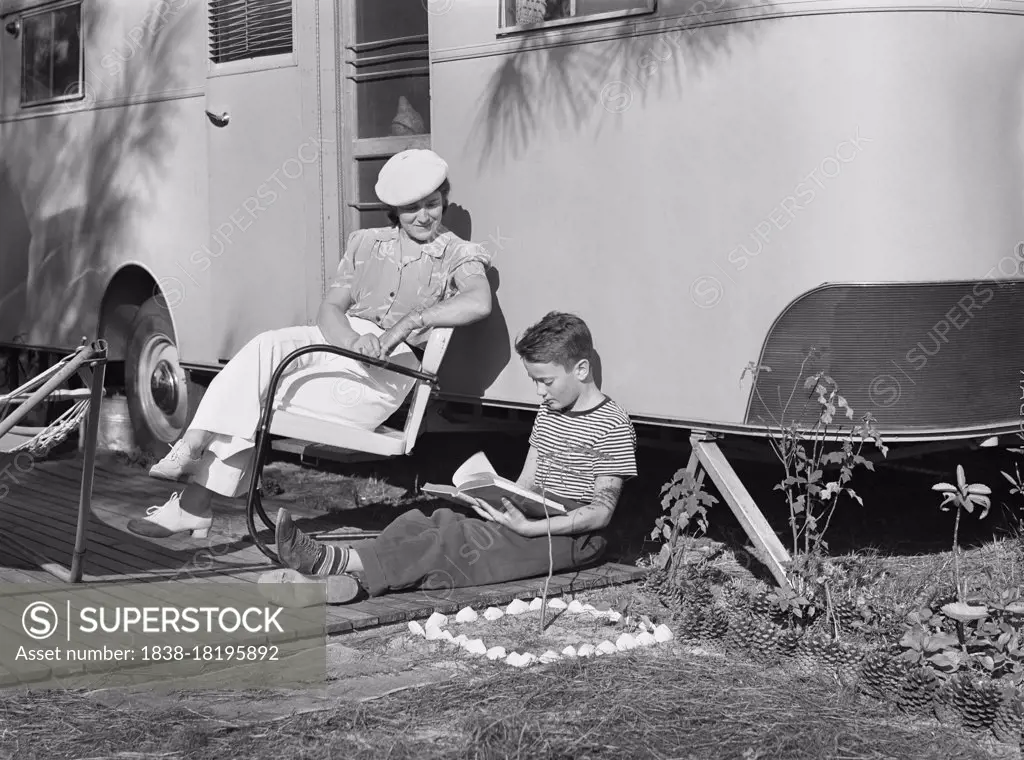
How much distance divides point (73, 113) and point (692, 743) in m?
5.99

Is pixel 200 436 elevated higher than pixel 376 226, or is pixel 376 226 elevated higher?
pixel 376 226

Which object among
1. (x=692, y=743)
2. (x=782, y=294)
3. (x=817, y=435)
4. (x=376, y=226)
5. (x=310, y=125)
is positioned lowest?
(x=692, y=743)

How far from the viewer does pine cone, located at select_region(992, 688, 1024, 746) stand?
333 centimetres

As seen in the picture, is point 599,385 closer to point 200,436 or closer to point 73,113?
point 200,436

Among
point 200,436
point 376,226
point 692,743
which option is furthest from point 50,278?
point 692,743

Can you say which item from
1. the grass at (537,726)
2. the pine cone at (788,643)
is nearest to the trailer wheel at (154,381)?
the grass at (537,726)

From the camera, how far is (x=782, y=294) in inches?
180

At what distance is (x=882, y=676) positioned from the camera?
361 cm

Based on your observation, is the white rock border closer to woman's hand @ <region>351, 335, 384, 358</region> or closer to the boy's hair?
the boy's hair

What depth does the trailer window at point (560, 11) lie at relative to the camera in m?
4.87

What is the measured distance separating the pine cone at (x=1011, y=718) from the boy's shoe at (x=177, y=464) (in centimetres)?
284

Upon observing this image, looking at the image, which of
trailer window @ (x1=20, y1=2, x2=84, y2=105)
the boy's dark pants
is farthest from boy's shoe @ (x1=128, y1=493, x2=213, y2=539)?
trailer window @ (x1=20, y1=2, x2=84, y2=105)

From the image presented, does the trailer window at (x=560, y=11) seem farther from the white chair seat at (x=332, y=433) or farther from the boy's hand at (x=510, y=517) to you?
the boy's hand at (x=510, y=517)

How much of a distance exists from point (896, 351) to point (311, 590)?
6.77 ft
